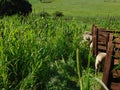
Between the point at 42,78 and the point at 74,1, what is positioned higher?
the point at 42,78

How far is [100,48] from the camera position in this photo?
32.6ft

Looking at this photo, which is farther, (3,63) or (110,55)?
(110,55)

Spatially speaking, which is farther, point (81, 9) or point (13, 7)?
point (81, 9)

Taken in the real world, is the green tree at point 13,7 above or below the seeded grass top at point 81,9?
above

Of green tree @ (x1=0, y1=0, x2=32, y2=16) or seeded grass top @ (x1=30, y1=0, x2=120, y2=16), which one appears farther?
seeded grass top @ (x1=30, y1=0, x2=120, y2=16)

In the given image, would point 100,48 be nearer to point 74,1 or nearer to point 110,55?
point 110,55

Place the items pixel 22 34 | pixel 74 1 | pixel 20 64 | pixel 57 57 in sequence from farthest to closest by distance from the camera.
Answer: pixel 74 1, pixel 57 57, pixel 22 34, pixel 20 64

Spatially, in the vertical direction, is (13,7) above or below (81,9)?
above

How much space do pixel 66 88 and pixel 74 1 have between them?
256ft


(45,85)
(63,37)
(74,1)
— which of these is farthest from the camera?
(74,1)

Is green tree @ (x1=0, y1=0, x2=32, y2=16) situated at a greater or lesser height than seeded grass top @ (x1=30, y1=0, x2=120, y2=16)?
greater

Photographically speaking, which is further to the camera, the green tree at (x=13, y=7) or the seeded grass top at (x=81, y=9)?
the seeded grass top at (x=81, y=9)

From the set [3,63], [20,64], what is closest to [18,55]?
[20,64]

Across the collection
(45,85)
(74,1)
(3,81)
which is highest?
(3,81)
